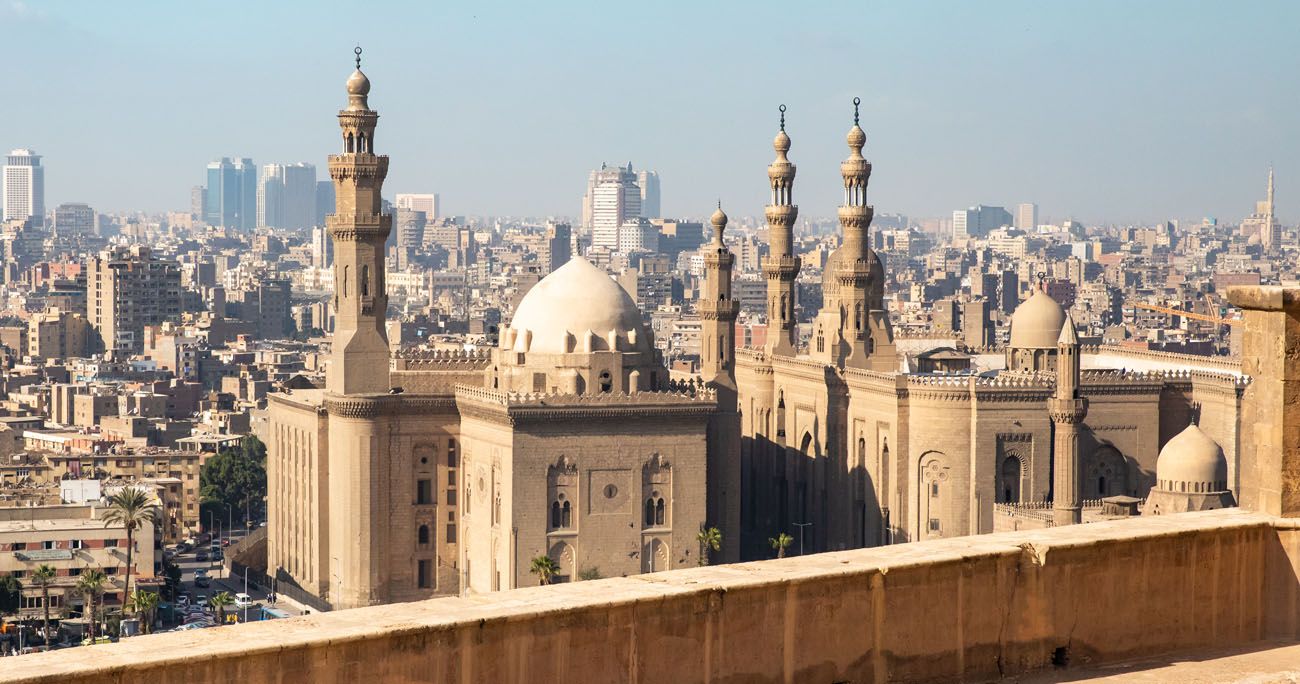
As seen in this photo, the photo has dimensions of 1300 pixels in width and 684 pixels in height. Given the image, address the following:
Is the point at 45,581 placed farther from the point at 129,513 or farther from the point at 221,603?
the point at 221,603

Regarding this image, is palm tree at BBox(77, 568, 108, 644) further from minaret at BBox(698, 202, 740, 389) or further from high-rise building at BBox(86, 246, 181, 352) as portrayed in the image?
high-rise building at BBox(86, 246, 181, 352)

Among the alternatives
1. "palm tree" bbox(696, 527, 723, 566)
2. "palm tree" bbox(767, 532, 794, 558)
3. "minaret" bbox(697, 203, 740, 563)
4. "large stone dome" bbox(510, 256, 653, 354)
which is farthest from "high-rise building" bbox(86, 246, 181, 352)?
"palm tree" bbox(696, 527, 723, 566)

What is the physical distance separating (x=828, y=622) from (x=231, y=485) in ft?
210

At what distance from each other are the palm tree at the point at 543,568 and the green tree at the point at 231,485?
29.5m

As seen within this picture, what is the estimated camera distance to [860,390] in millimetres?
49031

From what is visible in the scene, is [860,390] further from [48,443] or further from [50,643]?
[48,443]

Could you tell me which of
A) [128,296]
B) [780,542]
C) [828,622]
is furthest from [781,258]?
[128,296]

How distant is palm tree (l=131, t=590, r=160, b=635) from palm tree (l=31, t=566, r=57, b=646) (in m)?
1.77

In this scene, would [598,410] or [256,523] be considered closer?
[598,410]

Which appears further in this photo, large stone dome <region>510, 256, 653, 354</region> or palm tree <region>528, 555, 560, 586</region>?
large stone dome <region>510, 256, 653, 354</region>

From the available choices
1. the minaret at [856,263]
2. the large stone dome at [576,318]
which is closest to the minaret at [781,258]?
the minaret at [856,263]

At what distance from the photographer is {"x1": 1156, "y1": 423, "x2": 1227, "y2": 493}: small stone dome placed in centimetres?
3981

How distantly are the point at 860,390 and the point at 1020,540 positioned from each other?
38731mm

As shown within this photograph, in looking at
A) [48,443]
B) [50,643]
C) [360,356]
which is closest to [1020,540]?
[360,356]
